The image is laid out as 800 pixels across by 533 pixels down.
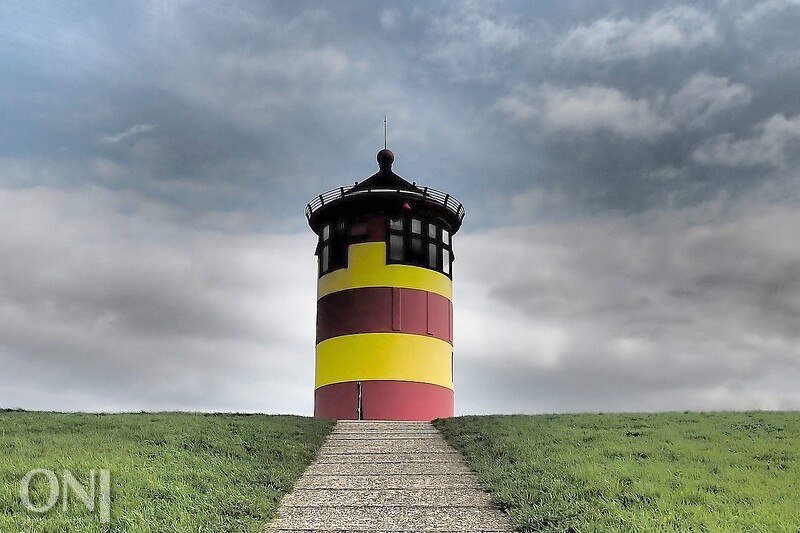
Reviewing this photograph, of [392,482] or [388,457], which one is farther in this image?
[388,457]

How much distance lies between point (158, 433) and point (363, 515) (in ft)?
14.9

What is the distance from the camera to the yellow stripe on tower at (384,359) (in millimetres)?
18359

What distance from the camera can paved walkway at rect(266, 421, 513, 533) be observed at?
7977 mm

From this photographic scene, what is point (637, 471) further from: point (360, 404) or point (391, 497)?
point (360, 404)

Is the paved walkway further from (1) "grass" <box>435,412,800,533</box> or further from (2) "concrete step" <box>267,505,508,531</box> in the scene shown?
(1) "grass" <box>435,412,800,533</box>

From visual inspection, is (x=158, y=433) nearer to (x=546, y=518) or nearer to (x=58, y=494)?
(x=58, y=494)

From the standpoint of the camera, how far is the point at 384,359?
1838 centimetres

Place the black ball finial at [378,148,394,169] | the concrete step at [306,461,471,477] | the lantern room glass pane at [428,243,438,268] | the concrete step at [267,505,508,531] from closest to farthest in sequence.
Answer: the concrete step at [267,505,508,531] → the concrete step at [306,461,471,477] → the lantern room glass pane at [428,243,438,268] → the black ball finial at [378,148,394,169]

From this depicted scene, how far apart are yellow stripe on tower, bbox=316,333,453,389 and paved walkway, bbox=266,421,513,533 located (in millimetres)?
5240

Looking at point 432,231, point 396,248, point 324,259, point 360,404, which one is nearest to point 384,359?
point 360,404

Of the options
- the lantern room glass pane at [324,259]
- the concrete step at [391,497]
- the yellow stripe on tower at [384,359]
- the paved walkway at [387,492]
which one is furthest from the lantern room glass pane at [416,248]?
the concrete step at [391,497]

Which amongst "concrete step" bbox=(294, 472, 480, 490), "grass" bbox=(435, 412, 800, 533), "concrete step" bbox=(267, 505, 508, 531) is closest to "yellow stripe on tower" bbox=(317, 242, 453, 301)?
"grass" bbox=(435, 412, 800, 533)

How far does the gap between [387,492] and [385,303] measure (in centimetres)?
969

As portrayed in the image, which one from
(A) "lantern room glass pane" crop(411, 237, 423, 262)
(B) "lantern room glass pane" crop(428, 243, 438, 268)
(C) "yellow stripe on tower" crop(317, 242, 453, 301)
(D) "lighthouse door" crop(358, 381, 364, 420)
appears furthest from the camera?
(B) "lantern room glass pane" crop(428, 243, 438, 268)
